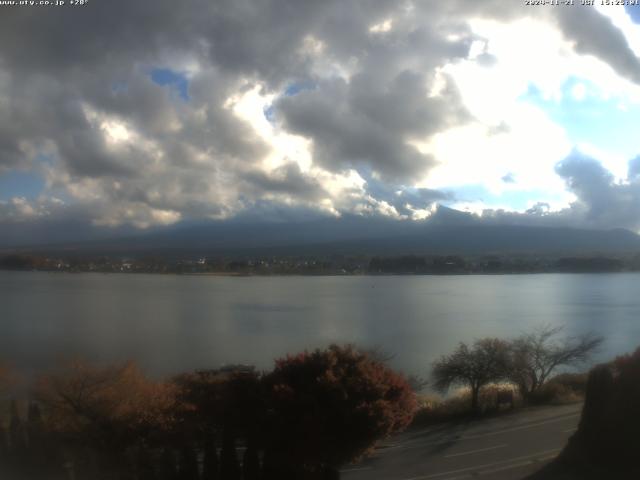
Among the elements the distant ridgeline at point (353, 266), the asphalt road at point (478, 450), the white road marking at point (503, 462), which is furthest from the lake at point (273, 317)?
the white road marking at point (503, 462)

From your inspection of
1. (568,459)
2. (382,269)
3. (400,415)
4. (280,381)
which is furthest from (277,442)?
(382,269)

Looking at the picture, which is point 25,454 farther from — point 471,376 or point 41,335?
point 41,335

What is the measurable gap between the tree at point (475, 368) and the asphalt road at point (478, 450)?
364 cm

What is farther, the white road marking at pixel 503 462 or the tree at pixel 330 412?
the white road marking at pixel 503 462

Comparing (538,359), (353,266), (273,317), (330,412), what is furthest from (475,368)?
(353,266)

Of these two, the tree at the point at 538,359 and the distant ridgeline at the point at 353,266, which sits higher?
the distant ridgeline at the point at 353,266

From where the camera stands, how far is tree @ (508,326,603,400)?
41.7ft

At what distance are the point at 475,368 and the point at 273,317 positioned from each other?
631 inches

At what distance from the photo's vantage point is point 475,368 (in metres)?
13.5

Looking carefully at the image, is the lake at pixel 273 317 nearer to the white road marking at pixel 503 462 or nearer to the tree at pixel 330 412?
the tree at pixel 330 412

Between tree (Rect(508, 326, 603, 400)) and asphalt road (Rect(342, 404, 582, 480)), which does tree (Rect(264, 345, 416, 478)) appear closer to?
asphalt road (Rect(342, 404, 582, 480))

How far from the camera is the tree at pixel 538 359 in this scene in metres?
12.7

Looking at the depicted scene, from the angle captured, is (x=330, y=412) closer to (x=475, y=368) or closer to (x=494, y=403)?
(x=494, y=403)

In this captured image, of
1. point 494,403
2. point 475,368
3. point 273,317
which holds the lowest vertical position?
point 494,403
